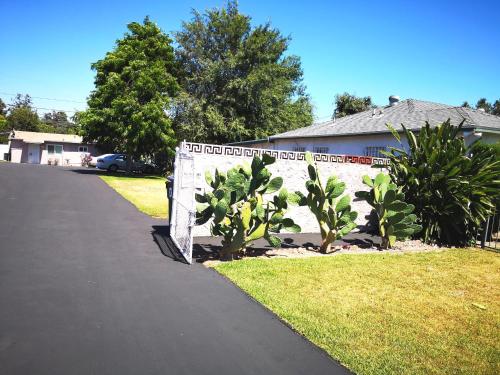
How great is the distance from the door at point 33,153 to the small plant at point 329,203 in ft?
152

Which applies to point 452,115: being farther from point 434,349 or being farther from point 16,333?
point 16,333

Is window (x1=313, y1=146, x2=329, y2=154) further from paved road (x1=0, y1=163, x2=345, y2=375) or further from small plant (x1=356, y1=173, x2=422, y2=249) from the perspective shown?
paved road (x1=0, y1=163, x2=345, y2=375)

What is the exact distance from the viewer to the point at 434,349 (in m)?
4.10

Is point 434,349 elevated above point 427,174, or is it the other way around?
point 427,174

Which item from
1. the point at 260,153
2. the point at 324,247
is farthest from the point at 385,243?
the point at 260,153

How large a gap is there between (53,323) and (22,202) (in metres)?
9.76

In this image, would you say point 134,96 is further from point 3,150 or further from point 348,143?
point 3,150

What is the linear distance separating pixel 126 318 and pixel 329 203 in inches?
205

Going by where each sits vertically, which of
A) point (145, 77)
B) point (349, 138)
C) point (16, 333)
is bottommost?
point (16, 333)

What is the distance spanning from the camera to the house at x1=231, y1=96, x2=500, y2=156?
13.0 m

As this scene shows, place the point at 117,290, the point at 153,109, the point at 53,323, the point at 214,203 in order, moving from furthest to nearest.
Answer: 1. the point at 153,109
2. the point at 214,203
3. the point at 117,290
4. the point at 53,323

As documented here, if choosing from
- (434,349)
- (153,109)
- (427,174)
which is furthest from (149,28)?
(434,349)

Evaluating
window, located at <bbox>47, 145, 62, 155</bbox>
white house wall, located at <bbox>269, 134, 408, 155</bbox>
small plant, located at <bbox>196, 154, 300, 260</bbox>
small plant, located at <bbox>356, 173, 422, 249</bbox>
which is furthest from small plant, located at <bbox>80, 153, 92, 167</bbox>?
small plant, located at <bbox>356, 173, 422, 249</bbox>

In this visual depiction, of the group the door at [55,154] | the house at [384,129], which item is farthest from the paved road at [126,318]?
the door at [55,154]
